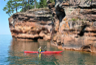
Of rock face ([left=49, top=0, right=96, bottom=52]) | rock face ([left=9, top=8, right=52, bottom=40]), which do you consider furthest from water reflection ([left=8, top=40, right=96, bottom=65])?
rock face ([left=9, top=8, right=52, bottom=40])

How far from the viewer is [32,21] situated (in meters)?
43.6

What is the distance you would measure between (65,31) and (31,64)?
36.7 ft

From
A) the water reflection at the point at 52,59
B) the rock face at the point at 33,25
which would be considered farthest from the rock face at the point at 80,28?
the rock face at the point at 33,25

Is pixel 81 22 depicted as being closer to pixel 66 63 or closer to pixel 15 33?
pixel 66 63

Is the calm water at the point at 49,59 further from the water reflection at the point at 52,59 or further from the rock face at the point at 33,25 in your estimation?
the rock face at the point at 33,25

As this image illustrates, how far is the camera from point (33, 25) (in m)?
43.6

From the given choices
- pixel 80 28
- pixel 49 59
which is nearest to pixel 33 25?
pixel 80 28

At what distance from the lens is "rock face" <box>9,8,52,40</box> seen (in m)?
42.2

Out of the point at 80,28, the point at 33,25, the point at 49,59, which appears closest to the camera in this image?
the point at 49,59

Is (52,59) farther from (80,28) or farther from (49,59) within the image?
(80,28)

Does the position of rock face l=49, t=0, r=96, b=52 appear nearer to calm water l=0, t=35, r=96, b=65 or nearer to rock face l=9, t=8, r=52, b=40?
calm water l=0, t=35, r=96, b=65

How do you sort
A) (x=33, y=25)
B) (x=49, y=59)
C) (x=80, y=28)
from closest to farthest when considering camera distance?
(x=49, y=59) → (x=80, y=28) → (x=33, y=25)

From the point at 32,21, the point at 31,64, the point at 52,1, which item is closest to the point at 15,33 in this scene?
the point at 32,21

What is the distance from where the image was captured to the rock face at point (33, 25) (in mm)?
42250
